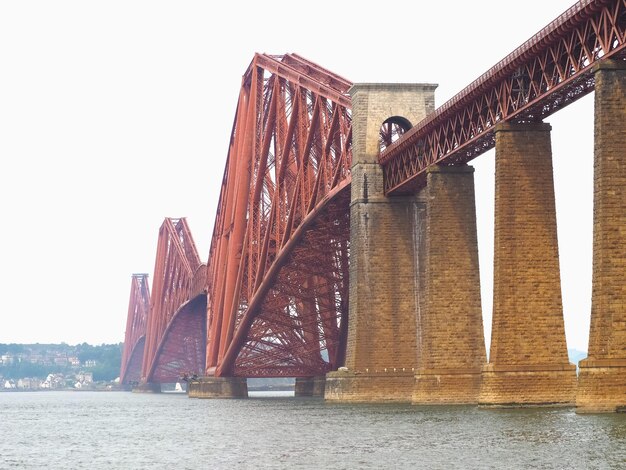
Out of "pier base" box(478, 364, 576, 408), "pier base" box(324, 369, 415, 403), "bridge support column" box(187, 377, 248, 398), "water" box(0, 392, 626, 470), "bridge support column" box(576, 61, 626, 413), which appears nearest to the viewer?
"water" box(0, 392, 626, 470)

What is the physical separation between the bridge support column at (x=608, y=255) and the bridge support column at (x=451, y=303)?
20418 millimetres

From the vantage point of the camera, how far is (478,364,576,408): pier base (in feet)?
198

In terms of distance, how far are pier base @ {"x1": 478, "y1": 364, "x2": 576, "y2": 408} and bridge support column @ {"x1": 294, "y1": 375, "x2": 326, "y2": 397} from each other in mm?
54494

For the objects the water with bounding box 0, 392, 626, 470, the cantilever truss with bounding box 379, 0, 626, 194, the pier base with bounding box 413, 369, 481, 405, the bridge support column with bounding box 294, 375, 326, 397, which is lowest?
the water with bounding box 0, 392, 626, 470

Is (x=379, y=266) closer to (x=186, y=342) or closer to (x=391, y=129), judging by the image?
(x=391, y=129)

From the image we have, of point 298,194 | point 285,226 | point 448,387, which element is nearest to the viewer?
point 448,387

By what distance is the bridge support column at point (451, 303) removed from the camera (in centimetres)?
7088

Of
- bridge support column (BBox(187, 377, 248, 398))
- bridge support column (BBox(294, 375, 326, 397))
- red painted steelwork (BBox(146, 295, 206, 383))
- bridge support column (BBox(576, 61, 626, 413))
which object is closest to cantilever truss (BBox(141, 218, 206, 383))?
red painted steelwork (BBox(146, 295, 206, 383))

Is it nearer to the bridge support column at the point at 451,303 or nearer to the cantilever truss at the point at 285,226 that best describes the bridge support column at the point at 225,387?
the cantilever truss at the point at 285,226

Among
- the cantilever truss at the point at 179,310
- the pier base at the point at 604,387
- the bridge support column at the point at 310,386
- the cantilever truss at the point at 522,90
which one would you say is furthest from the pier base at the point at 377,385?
the cantilever truss at the point at 179,310

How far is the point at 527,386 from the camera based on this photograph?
2373 inches

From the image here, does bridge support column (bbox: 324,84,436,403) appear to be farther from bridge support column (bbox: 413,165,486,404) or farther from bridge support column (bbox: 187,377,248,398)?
bridge support column (bbox: 187,377,248,398)

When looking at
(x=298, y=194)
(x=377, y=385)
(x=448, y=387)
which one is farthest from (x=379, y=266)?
(x=298, y=194)

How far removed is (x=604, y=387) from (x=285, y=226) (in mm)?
56416
